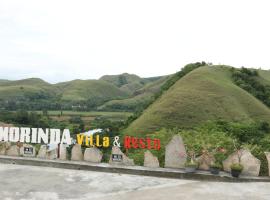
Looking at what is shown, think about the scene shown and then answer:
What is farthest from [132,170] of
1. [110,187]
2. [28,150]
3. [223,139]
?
[223,139]

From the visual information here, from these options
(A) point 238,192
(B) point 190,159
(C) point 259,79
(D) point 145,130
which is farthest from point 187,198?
(C) point 259,79

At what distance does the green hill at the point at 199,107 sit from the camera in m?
73.2

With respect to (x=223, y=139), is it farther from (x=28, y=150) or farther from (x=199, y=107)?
(x=199, y=107)

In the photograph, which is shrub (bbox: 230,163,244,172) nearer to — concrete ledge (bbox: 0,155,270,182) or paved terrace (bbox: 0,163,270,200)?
concrete ledge (bbox: 0,155,270,182)

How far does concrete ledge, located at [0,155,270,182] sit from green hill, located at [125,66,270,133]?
50196 millimetres

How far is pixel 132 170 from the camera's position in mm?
16781

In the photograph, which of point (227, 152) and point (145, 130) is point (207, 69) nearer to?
point (145, 130)

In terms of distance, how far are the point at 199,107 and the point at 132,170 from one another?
63743 millimetres

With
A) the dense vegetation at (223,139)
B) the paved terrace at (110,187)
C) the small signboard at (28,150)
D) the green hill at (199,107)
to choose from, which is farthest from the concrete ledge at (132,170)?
the green hill at (199,107)

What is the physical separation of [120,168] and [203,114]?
6089 cm

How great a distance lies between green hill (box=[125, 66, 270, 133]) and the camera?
73.2 metres

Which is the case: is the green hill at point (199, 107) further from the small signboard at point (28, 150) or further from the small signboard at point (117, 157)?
the small signboard at point (117, 157)

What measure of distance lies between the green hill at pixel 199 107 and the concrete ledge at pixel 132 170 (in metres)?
50.2

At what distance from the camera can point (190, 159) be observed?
16500mm
